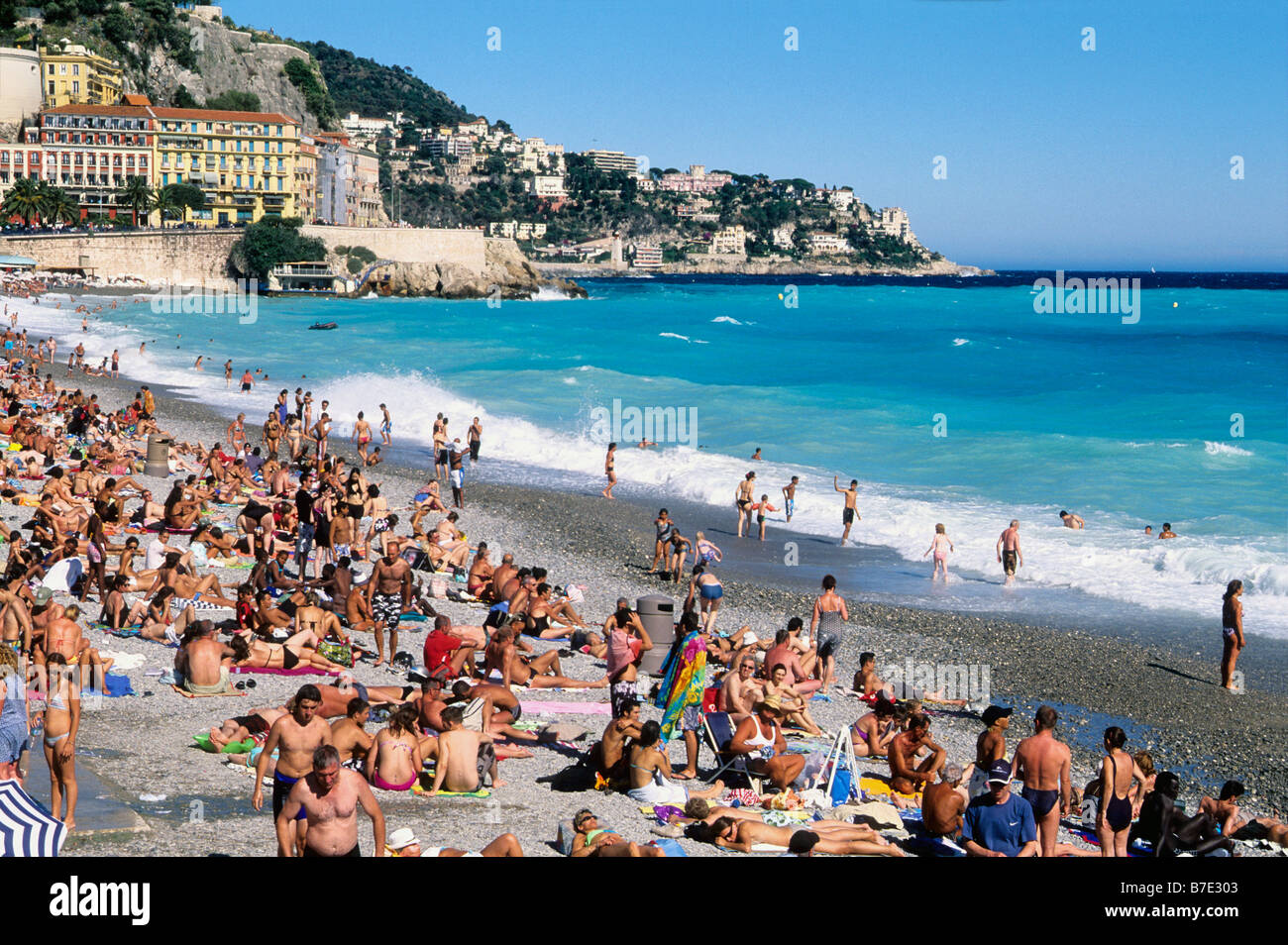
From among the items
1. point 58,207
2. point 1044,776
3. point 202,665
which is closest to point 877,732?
point 1044,776

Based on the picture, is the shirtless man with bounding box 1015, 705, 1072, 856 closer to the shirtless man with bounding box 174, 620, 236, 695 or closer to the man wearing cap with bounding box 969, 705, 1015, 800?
the man wearing cap with bounding box 969, 705, 1015, 800

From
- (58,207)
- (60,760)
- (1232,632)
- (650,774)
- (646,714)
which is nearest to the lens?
(60,760)

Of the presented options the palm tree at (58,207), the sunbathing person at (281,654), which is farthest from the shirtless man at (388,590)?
the palm tree at (58,207)

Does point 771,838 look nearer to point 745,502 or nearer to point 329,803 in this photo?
point 329,803

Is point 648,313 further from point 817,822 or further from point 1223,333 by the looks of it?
point 817,822

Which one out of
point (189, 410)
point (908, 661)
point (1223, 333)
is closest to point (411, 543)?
point (908, 661)

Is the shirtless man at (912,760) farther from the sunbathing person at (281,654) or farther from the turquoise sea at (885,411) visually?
the turquoise sea at (885,411)
